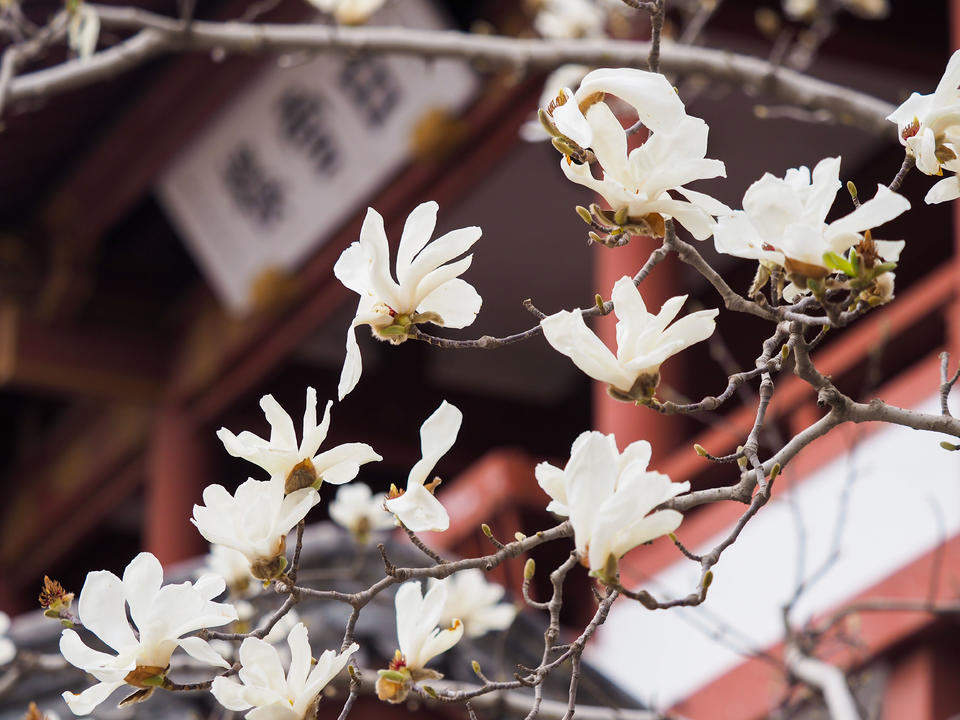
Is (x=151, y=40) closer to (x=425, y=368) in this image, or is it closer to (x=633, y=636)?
(x=633, y=636)

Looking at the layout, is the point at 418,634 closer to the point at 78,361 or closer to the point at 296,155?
the point at 296,155

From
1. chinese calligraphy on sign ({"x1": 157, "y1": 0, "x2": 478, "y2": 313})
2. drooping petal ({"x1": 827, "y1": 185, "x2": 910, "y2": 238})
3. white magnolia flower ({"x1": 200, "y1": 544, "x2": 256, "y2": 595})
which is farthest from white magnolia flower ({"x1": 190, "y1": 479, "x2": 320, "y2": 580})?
chinese calligraphy on sign ({"x1": 157, "y1": 0, "x2": 478, "y2": 313})

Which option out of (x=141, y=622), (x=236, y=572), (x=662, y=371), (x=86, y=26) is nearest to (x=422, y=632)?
(x=141, y=622)

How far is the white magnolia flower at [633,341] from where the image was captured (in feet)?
3.97

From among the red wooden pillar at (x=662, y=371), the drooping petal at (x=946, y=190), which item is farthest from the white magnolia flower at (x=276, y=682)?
the red wooden pillar at (x=662, y=371)

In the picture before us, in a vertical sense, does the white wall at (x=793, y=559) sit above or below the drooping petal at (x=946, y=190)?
below

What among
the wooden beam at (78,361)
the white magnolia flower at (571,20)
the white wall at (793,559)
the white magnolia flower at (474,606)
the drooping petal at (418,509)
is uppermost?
the drooping petal at (418,509)

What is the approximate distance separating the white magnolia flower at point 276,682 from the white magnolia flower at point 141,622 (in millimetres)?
31

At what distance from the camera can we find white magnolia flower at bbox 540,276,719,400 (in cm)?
121

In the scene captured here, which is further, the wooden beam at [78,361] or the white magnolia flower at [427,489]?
the wooden beam at [78,361]

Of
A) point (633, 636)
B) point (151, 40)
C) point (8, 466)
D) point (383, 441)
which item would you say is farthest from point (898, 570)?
point (8, 466)

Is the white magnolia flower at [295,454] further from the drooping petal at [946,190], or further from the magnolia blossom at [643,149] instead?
the drooping petal at [946,190]

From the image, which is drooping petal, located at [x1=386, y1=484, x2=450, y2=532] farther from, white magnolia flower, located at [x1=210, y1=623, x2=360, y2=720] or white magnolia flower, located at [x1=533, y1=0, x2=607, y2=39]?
white magnolia flower, located at [x1=533, y1=0, x2=607, y2=39]

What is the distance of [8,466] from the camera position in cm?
798
